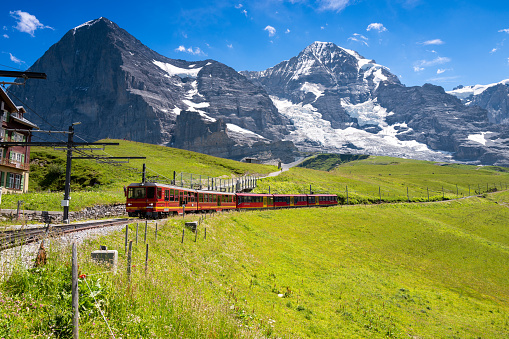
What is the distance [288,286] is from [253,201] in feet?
103

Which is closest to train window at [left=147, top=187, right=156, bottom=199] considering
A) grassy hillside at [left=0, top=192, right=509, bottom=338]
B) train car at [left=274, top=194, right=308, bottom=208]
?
grassy hillside at [left=0, top=192, right=509, bottom=338]

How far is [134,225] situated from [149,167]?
60.8 metres

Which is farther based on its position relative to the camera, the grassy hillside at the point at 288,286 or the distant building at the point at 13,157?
the distant building at the point at 13,157

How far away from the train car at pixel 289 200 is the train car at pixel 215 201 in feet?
36.1

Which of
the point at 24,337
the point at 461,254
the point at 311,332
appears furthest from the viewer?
the point at 461,254

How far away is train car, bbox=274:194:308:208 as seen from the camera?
55.4 meters

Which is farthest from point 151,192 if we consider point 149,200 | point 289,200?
point 289,200

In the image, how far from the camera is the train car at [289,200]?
182 ft

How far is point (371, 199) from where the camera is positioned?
7231cm

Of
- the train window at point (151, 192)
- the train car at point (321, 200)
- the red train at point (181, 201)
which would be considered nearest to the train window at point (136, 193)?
the red train at point (181, 201)

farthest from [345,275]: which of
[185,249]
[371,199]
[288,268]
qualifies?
[371,199]

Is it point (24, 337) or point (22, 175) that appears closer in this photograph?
point (24, 337)

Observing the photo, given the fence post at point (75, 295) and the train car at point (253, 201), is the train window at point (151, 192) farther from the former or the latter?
the fence post at point (75, 295)

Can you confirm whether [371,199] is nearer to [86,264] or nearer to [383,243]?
Result: [383,243]
